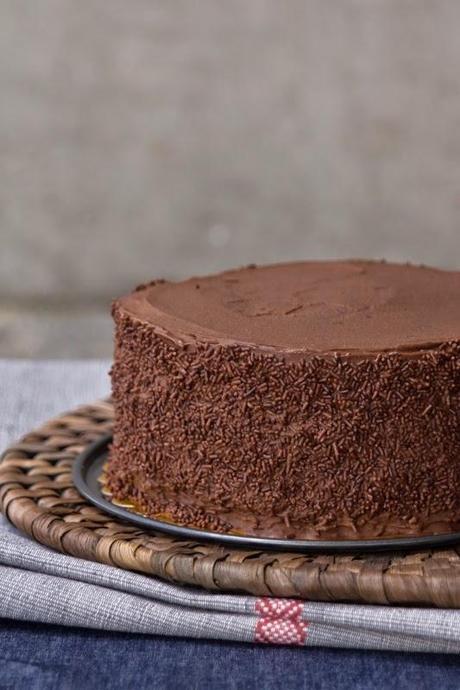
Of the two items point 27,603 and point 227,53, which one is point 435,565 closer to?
point 27,603

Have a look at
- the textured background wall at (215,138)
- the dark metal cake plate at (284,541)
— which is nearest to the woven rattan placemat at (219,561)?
the dark metal cake plate at (284,541)

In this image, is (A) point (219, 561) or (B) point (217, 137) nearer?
(A) point (219, 561)

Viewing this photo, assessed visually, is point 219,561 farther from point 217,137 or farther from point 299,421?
point 217,137

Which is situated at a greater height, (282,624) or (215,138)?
(215,138)

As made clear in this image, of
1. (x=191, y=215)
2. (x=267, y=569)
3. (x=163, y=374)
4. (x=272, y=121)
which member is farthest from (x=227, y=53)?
(x=267, y=569)

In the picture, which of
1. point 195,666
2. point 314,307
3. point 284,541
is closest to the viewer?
point 195,666

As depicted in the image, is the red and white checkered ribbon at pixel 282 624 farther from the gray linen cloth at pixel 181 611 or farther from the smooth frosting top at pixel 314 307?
the smooth frosting top at pixel 314 307

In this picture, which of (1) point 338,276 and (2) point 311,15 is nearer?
(1) point 338,276

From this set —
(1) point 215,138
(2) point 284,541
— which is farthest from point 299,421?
(1) point 215,138
